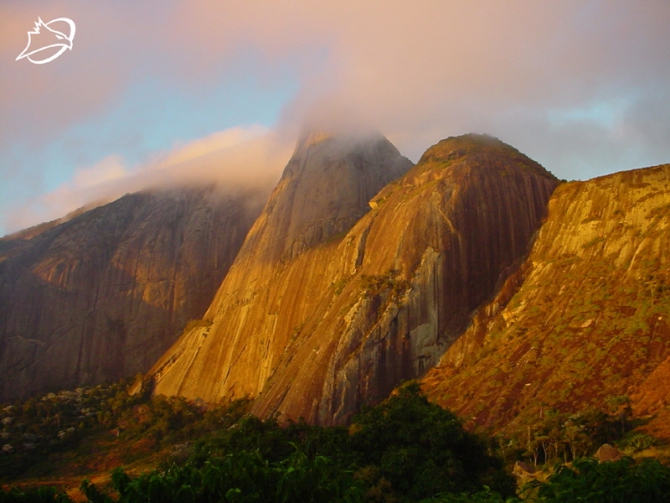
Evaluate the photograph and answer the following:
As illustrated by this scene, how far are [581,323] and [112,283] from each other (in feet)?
148

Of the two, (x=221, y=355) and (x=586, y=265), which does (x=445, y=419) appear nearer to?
(x=586, y=265)

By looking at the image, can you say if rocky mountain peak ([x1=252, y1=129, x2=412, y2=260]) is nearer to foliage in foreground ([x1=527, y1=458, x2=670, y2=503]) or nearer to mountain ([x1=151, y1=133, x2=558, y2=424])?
mountain ([x1=151, y1=133, x2=558, y2=424])

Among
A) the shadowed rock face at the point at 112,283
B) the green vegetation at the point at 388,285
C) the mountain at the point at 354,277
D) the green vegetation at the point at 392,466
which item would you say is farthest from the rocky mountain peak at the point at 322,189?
the green vegetation at the point at 392,466

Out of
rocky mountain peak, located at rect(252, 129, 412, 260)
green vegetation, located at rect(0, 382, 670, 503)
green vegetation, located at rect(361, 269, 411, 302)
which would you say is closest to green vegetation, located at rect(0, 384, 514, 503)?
green vegetation, located at rect(0, 382, 670, 503)

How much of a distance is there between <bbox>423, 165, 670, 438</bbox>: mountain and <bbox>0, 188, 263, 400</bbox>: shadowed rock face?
33.2 meters

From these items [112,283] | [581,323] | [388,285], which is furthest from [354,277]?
[112,283]

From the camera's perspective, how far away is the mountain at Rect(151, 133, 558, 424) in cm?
3681

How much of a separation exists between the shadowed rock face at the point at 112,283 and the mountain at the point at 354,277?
6.59 meters

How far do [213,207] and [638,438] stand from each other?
53.4 metres

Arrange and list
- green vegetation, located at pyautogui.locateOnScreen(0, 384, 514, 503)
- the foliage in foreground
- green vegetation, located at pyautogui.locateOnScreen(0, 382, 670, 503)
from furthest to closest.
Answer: green vegetation, located at pyautogui.locateOnScreen(0, 384, 514, 503) → green vegetation, located at pyautogui.locateOnScreen(0, 382, 670, 503) → the foliage in foreground

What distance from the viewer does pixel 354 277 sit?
42.8 meters

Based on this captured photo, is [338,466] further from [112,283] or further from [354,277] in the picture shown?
[112,283]

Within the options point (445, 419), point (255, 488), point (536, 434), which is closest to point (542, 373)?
point (536, 434)

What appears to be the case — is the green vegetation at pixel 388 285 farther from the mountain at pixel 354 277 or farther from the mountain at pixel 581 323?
the mountain at pixel 581 323
